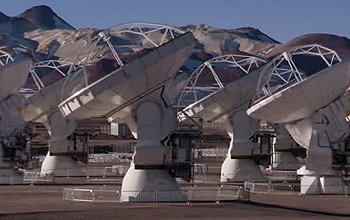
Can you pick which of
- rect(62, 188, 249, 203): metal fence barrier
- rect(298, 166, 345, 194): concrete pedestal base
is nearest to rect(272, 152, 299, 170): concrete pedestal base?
rect(298, 166, 345, 194): concrete pedestal base

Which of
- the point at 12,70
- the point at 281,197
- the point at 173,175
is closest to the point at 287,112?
the point at 281,197

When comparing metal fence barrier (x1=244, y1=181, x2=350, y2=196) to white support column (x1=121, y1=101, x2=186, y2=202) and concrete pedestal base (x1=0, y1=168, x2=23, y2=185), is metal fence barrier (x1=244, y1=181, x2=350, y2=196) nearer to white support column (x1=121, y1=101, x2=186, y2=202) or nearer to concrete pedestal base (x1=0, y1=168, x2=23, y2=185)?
white support column (x1=121, y1=101, x2=186, y2=202)

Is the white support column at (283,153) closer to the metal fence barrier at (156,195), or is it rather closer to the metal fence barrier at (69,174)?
the metal fence barrier at (69,174)

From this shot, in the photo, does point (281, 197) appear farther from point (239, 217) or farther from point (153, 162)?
point (239, 217)

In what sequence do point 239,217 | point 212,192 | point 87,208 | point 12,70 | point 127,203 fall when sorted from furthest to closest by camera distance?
point 12,70
point 212,192
point 127,203
point 87,208
point 239,217

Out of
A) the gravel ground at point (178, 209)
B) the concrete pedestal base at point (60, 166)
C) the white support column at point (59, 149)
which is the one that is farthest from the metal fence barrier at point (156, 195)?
the concrete pedestal base at point (60, 166)

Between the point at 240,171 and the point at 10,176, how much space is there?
1814 centimetres

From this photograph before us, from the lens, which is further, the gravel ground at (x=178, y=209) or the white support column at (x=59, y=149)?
the white support column at (x=59, y=149)

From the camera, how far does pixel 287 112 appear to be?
6288cm

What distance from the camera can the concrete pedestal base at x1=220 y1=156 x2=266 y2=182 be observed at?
8025 centimetres

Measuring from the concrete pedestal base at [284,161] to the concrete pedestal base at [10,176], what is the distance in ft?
86.4

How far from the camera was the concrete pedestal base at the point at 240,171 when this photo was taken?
80250 millimetres

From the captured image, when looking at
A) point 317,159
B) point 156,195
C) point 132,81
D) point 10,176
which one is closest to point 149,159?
point 156,195

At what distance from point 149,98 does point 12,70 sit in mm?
19668
